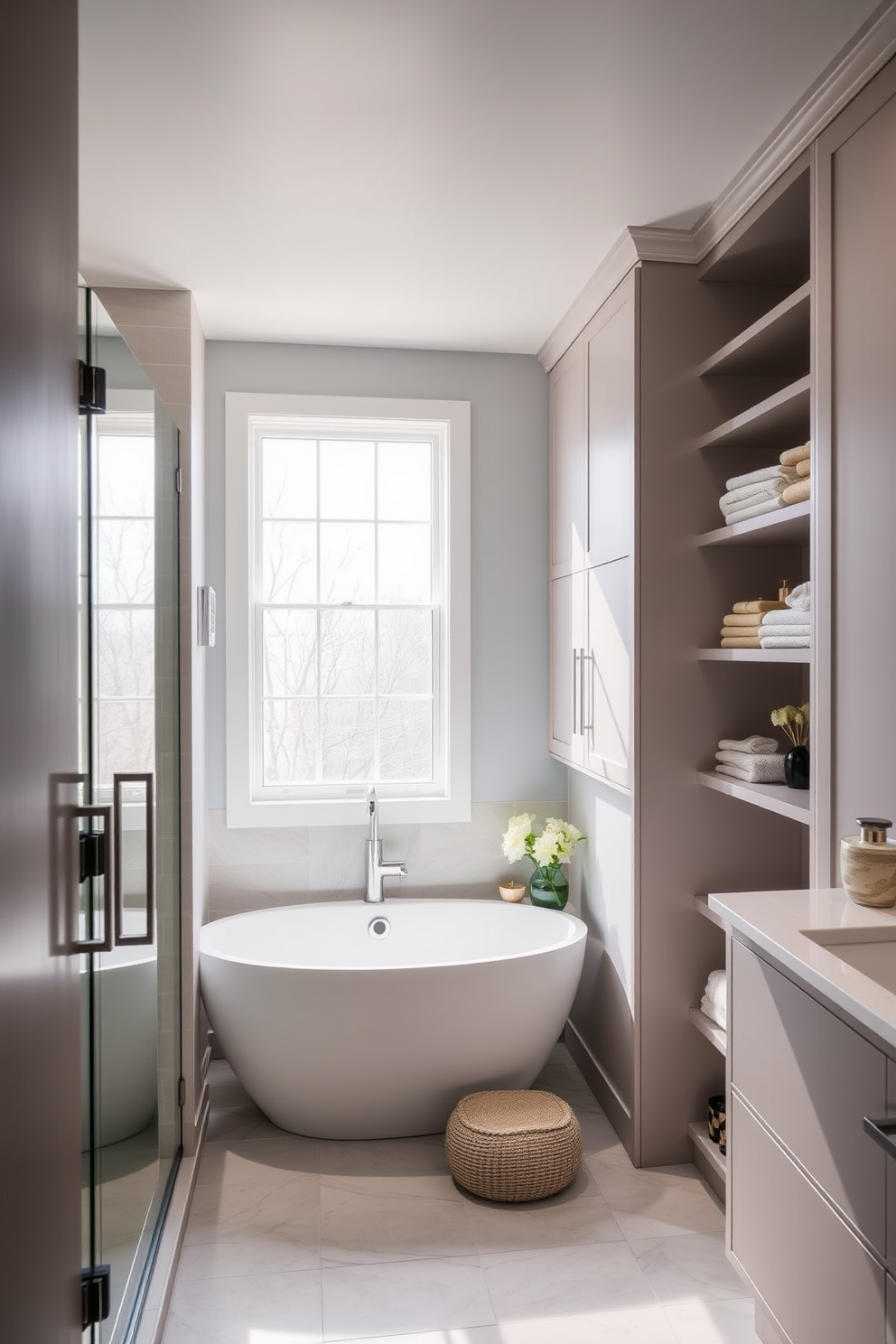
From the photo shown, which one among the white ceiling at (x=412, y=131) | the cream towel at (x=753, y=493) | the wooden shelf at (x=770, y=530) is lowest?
the wooden shelf at (x=770, y=530)

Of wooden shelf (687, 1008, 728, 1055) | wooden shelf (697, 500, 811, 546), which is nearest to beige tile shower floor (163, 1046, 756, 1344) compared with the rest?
wooden shelf (687, 1008, 728, 1055)

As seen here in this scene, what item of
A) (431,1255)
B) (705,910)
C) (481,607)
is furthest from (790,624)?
(431,1255)

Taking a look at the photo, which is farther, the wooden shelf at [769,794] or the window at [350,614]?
the window at [350,614]

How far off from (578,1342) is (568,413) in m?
2.71

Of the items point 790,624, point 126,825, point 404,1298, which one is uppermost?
point 790,624

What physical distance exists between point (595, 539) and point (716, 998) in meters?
1.43

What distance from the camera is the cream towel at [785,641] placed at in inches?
80.7

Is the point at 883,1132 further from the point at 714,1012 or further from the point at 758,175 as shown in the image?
the point at 758,175

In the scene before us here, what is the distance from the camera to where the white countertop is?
118cm

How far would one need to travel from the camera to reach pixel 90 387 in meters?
1.42

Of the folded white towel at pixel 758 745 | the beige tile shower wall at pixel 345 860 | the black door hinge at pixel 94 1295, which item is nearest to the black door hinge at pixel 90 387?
the black door hinge at pixel 94 1295

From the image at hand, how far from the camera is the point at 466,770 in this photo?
353 cm

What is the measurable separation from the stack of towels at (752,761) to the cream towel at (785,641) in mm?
310

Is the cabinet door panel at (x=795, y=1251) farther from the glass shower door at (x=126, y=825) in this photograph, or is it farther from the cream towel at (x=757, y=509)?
the cream towel at (x=757, y=509)
